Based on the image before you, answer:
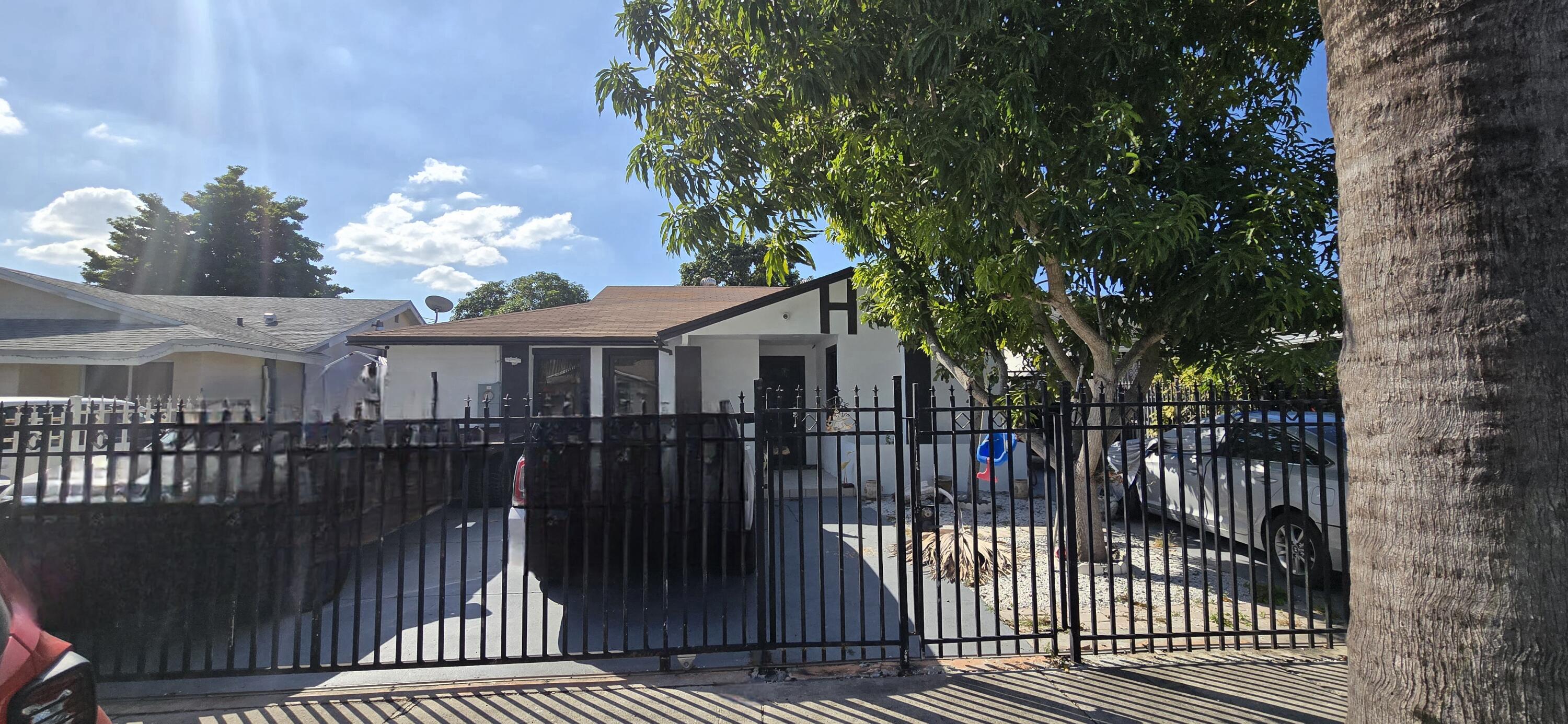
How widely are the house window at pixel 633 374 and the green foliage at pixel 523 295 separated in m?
39.1

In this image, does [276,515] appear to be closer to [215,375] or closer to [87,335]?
[87,335]

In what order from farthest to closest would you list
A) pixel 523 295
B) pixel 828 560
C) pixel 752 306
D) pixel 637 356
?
pixel 523 295
pixel 637 356
pixel 752 306
pixel 828 560

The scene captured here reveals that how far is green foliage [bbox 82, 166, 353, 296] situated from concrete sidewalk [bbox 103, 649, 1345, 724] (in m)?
33.7

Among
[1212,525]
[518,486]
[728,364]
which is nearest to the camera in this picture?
[518,486]

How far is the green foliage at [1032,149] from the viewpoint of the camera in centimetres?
464

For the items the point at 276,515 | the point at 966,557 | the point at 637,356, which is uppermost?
the point at 637,356

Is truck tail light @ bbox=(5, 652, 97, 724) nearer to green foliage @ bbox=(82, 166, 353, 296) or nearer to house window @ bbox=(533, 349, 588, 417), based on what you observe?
house window @ bbox=(533, 349, 588, 417)

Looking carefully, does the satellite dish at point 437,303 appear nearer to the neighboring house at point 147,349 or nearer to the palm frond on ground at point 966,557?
the neighboring house at point 147,349

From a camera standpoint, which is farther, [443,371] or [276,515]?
[443,371]

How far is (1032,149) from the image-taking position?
482cm

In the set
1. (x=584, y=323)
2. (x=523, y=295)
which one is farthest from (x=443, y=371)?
(x=523, y=295)

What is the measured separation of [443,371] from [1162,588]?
1021 cm

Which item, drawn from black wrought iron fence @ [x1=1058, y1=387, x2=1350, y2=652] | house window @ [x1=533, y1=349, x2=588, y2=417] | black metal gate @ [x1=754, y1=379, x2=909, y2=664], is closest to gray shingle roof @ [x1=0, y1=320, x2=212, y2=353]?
house window @ [x1=533, y1=349, x2=588, y2=417]

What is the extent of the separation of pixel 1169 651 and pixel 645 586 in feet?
10.7
